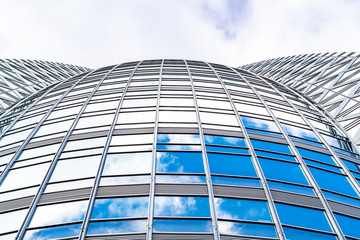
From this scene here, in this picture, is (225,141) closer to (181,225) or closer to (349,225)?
(181,225)

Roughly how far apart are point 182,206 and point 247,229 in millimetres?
3177

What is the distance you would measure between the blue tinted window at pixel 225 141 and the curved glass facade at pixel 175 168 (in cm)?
13

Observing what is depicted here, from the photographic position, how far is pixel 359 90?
33281 mm

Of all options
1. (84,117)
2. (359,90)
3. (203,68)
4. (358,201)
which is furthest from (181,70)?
(358,201)

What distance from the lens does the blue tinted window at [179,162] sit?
762 inches

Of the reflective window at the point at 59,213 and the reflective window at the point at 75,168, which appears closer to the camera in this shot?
the reflective window at the point at 59,213

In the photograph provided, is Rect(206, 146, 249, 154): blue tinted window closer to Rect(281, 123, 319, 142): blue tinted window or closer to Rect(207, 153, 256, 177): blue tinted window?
Rect(207, 153, 256, 177): blue tinted window

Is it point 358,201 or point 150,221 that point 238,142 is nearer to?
point 358,201

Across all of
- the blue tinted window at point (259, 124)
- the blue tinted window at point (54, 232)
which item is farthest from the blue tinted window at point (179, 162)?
the blue tinted window at point (259, 124)

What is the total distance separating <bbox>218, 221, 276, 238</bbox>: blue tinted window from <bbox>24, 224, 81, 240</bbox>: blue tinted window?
6.39 metres

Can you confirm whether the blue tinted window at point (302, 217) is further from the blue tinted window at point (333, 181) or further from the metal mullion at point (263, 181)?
the blue tinted window at point (333, 181)

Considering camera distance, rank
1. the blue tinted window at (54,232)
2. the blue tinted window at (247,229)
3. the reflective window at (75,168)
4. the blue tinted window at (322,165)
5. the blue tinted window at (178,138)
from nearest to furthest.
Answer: the blue tinted window at (54,232)
the blue tinted window at (247,229)
the reflective window at (75,168)
the blue tinted window at (322,165)
the blue tinted window at (178,138)

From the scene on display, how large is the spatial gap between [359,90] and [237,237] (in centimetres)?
2425

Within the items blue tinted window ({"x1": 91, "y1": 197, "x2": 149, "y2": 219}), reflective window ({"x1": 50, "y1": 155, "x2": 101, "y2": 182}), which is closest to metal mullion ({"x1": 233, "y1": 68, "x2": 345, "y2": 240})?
blue tinted window ({"x1": 91, "y1": 197, "x2": 149, "y2": 219})
